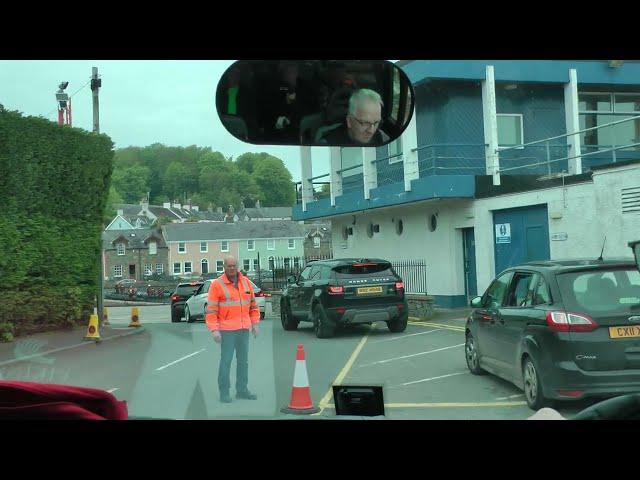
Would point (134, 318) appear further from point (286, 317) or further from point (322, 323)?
point (322, 323)

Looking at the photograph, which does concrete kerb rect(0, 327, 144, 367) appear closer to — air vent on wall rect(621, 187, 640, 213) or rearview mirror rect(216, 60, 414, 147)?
rearview mirror rect(216, 60, 414, 147)

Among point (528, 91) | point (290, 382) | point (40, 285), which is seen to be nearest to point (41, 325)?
point (40, 285)

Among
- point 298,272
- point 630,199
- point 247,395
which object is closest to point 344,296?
point 298,272

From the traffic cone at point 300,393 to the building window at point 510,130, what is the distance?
2156 millimetres

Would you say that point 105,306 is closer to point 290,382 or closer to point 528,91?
point 290,382

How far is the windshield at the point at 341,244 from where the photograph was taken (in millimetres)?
3676

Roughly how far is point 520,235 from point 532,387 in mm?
1001

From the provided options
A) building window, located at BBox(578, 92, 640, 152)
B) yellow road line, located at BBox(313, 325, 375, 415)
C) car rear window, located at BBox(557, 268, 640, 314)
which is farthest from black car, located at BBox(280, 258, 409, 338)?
building window, located at BBox(578, 92, 640, 152)

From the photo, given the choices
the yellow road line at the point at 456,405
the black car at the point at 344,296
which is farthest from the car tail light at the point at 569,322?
the black car at the point at 344,296

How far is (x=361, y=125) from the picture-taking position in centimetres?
336
